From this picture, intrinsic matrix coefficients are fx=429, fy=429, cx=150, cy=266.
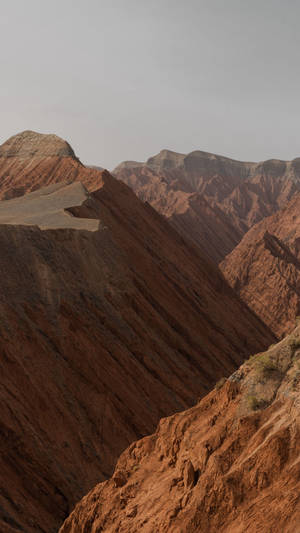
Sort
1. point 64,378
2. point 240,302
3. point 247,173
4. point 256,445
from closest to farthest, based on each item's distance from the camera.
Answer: point 256,445 → point 64,378 → point 240,302 → point 247,173

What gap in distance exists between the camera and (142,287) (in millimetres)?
27891

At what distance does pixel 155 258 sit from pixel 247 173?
6419 inches

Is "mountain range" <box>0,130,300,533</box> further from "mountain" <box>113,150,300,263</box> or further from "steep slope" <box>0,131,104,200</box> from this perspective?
"mountain" <box>113,150,300,263</box>

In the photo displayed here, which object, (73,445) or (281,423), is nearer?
(281,423)

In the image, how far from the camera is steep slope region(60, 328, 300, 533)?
687 centimetres

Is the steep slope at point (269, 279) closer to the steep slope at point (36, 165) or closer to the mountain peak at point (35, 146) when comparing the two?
the steep slope at point (36, 165)

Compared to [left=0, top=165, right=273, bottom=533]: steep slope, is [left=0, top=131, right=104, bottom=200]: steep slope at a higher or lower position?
higher

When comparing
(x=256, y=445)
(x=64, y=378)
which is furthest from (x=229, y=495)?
(x=64, y=378)

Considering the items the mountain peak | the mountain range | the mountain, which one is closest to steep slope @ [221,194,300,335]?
the mountain range

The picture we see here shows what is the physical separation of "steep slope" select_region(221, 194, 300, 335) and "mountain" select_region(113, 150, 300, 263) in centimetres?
1985

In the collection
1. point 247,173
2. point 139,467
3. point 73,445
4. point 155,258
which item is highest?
point 247,173

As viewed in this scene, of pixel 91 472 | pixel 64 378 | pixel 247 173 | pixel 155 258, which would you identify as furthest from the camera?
pixel 247 173

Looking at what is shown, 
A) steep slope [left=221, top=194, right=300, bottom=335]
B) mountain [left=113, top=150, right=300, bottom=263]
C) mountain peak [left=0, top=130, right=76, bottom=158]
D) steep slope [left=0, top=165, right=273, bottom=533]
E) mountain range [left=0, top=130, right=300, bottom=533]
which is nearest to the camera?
mountain range [left=0, top=130, right=300, bottom=533]

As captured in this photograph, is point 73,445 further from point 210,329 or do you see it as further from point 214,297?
point 214,297
